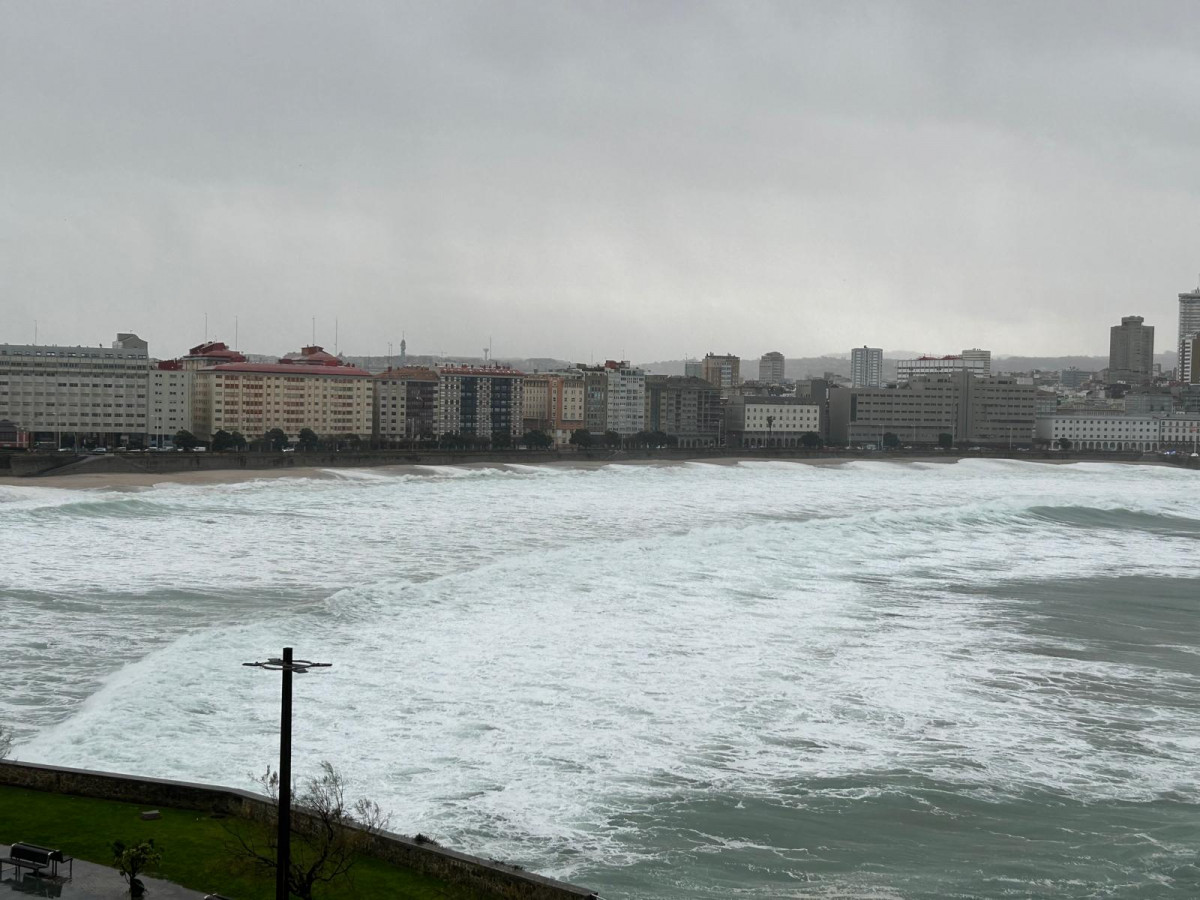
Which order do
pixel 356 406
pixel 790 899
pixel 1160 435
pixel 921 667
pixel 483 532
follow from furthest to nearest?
pixel 1160 435, pixel 356 406, pixel 483 532, pixel 921 667, pixel 790 899

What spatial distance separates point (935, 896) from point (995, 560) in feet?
53.5

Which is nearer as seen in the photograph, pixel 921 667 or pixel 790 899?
pixel 790 899

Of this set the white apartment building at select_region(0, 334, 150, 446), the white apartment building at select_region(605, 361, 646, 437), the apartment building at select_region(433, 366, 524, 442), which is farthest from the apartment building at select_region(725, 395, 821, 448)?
the white apartment building at select_region(0, 334, 150, 446)

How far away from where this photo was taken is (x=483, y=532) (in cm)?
2622

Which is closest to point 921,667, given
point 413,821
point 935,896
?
point 935,896

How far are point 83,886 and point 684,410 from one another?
99.6 meters

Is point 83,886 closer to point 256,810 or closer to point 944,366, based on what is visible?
point 256,810

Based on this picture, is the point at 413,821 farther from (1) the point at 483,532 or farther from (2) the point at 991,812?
(1) the point at 483,532

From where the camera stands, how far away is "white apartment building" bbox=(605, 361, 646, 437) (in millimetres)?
99750

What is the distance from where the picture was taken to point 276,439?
70.0m

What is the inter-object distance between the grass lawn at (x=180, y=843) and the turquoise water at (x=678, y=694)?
1133mm

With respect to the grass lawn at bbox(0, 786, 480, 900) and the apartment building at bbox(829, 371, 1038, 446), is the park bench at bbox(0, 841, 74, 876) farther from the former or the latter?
the apartment building at bbox(829, 371, 1038, 446)

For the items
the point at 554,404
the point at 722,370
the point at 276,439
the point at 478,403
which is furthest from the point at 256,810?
the point at 722,370

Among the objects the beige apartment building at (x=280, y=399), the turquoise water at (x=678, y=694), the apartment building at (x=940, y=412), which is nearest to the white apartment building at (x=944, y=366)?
the apartment building at (x=940, y=412)
